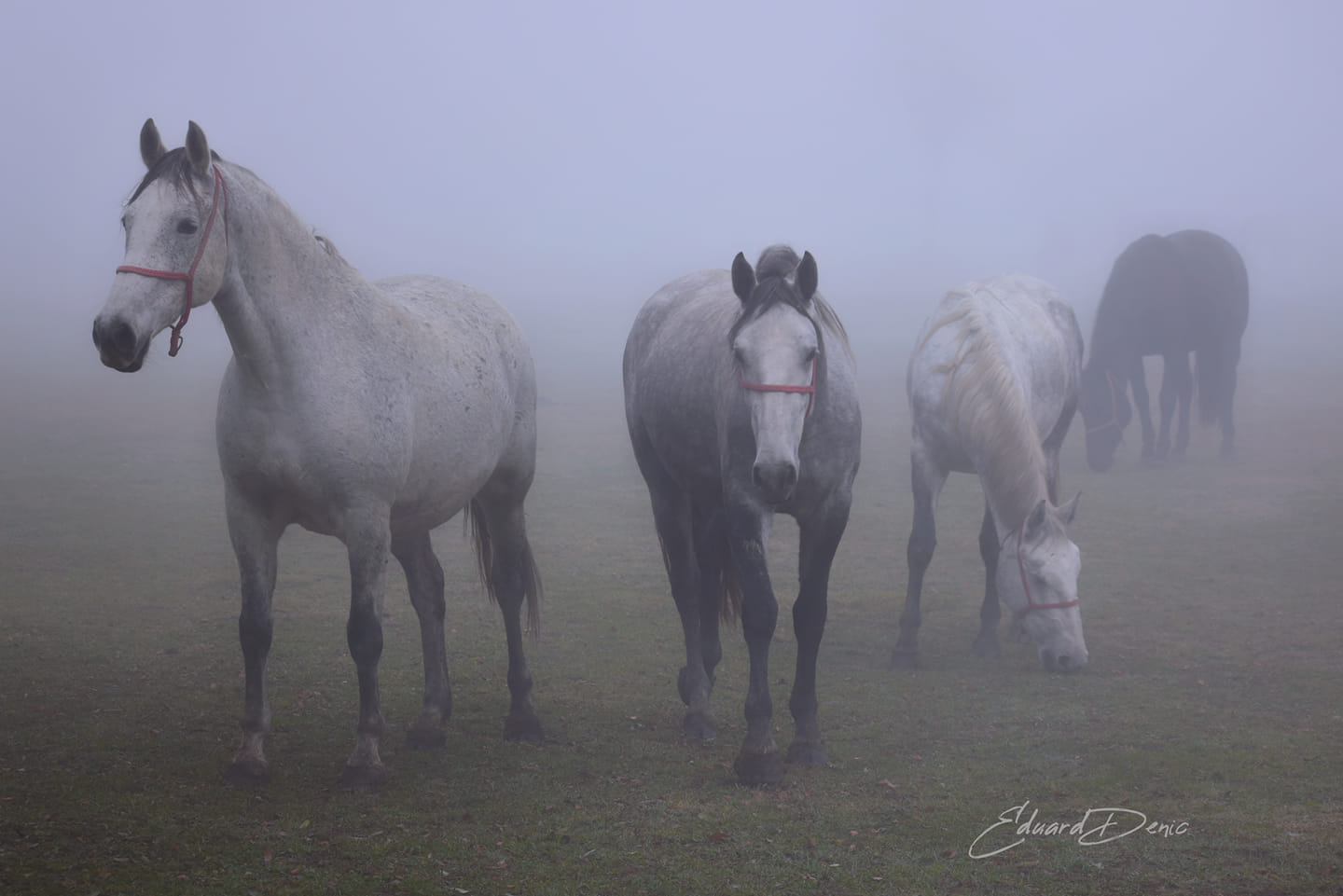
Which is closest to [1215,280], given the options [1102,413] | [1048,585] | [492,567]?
[1102,413]

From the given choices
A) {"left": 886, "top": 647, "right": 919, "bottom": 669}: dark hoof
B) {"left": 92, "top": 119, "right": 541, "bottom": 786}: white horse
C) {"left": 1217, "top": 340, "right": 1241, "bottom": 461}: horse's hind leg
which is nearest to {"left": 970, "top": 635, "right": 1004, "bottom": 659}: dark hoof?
{"left": 886, "top": 647, "right": 919, "bottom": 669}: dark hoof

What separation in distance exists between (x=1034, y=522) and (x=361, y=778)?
3.93 meters

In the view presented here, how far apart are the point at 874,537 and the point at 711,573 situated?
214 inches

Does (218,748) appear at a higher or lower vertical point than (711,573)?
lower

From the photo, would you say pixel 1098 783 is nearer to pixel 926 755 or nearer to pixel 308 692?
pixel 926 755

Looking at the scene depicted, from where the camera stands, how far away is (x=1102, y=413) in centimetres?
1473

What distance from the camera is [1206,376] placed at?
1544cm

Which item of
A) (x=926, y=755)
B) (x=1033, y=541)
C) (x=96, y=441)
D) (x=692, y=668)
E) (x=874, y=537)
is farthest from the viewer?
(x=96, y=441)

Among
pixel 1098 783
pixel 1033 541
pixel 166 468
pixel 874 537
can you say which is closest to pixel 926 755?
pixel 1098 783

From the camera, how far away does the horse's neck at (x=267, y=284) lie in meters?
3.98

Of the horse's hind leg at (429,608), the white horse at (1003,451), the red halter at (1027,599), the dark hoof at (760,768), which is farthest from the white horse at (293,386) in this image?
the red halter at (1027,599)

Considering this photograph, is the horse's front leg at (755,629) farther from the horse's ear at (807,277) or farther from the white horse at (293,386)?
the white horse at (293,386)

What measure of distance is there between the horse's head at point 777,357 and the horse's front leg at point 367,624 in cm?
143

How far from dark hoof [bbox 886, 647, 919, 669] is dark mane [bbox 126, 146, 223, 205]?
4513 millimetres
